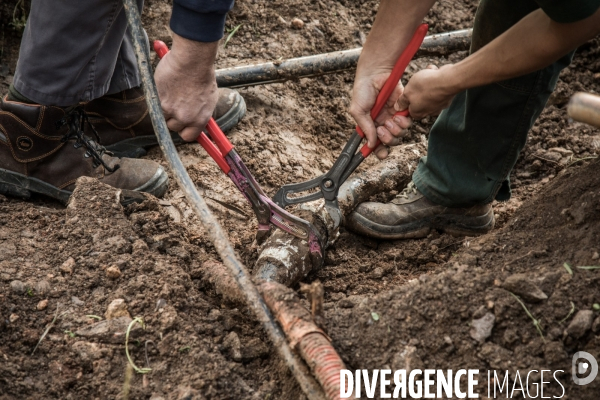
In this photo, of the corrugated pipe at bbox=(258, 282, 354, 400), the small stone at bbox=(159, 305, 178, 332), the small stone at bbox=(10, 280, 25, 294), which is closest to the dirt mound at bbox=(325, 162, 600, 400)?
the corrugated pipe at bbox=(258, 282, 354, 400)

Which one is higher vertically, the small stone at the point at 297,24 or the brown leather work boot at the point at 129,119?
the small stone at the point at 297,24

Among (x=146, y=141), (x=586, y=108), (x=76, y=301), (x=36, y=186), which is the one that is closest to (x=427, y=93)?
(x=586, y=108)

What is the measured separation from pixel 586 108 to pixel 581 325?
0.53 metres

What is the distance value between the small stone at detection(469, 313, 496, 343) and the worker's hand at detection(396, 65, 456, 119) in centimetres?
65

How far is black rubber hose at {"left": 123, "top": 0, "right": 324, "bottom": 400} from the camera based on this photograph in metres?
1.36

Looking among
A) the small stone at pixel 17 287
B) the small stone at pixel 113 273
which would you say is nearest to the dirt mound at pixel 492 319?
the small stone at pixel 113 273

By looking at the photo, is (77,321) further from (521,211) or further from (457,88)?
(521,211)

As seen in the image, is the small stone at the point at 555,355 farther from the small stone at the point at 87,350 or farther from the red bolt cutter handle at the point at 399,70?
the small stone at the point at 87,350

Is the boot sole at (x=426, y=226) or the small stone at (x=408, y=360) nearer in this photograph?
the small stone at (x=408, y=360)

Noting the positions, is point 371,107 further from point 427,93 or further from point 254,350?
point 254,350

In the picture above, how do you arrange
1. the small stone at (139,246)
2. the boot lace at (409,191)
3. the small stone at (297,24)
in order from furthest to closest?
the small stone at (297,24) < the boot lace at (409,191) < the small stone at (139,246)

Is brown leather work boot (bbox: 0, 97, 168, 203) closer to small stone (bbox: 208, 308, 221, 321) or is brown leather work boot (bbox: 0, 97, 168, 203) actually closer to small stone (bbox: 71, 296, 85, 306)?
small stone (bbox: 71, 296, 85, 306)

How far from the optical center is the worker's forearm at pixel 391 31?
5.67 feet

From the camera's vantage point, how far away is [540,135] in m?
2.95
